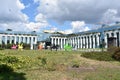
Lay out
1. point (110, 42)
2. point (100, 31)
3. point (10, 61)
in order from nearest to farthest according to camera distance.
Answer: point (10, 61), point (110, 42), point (100, 31)

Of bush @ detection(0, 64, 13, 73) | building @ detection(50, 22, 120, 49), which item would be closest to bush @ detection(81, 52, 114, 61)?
bush @ detection(0, 64, 13, 73)

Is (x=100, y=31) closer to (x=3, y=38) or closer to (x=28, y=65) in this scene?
(x=3, y=38)

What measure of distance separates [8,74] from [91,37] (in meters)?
96.9

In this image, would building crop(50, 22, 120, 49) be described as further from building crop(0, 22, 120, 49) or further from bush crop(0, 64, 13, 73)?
bush crop(0, 64, 13, 73)

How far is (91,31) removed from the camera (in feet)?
353

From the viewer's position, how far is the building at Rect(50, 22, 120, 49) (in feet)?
303

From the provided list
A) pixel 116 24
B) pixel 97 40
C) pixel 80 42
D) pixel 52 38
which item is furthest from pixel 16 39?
pixel 116 24

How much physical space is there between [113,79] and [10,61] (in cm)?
679

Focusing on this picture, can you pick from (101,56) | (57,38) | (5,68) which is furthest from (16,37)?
(5,68)

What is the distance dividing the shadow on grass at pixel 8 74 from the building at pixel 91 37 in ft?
209

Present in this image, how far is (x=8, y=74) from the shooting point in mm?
13992

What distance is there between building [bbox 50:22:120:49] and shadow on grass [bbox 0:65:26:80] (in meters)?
63.6

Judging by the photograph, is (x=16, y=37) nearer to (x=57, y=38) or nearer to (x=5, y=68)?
(x=57, y=38)

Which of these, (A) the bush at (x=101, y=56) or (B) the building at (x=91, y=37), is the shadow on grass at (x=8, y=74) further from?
(B) the building at (x=91, y=37)
